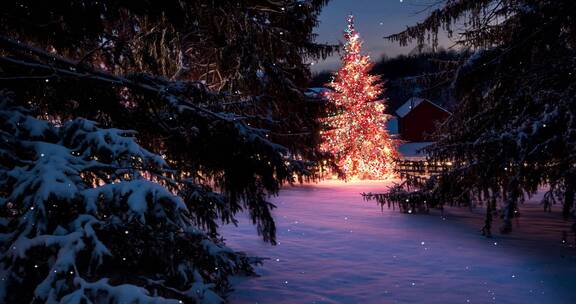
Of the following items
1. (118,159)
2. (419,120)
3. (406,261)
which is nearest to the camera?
(118,159)

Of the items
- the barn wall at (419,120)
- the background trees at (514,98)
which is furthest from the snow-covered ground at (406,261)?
the barn wall at (419,120)

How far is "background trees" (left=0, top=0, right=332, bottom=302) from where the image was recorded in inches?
84.9

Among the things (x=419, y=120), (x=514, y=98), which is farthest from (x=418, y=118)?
(x=514, y=98)

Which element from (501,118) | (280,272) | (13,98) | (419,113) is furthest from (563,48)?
(419,113)

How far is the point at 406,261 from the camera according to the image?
7.38 meters

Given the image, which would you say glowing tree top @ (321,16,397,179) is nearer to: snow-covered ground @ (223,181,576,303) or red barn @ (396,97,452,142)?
snow-covered ground @ (223,181,576,303)

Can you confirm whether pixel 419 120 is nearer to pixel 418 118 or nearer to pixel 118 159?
pixel 418 118

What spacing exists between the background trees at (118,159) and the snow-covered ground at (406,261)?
1243 millimetres

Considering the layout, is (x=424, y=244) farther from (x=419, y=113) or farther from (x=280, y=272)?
(x=419, y=113)

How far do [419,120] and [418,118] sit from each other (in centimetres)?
23

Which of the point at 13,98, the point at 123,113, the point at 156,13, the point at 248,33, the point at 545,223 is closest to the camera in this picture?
the point at 13,98

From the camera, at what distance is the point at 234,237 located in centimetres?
982

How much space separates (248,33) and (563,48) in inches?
204

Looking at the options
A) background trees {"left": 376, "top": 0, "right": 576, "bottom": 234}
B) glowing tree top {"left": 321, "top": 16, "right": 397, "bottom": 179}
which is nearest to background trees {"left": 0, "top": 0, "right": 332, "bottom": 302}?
background trees {"left": 376, "top": 0, "right": 576, "bottom": 234}
